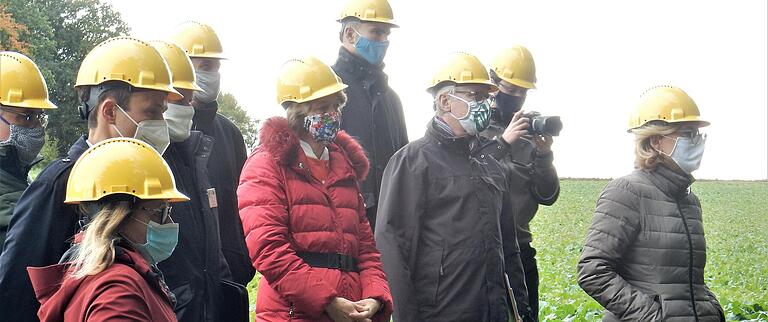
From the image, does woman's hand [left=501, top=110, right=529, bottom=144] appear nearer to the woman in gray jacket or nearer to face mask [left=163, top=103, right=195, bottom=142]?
the woman in gray jacket

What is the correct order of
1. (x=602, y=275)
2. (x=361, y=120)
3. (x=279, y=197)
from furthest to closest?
1. (x=361, y=120)
2. (x=602, y=275)
3. (x=279, y=197)

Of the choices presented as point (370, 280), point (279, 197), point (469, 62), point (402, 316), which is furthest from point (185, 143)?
point (469, 62)

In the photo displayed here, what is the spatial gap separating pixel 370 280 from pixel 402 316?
49cm

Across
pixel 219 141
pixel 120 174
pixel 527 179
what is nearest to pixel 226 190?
pixel 219 141

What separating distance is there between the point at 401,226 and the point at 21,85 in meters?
2.23

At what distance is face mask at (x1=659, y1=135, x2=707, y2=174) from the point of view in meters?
5.90

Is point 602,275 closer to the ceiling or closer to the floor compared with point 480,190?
closer to the floor

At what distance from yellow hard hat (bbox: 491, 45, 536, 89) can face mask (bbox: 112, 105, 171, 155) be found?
10.4 feet

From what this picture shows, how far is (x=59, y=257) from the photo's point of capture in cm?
417

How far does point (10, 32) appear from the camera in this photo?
42.9m

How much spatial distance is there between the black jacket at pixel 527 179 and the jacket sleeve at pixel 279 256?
2.12 meters

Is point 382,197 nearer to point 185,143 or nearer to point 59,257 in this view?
point 185,143

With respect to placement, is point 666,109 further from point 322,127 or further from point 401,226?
point 322,127

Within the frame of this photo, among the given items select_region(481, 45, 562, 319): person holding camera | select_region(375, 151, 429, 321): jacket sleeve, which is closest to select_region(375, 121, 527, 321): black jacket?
select_region(375, 151, 429, 321): jacket sleeve
